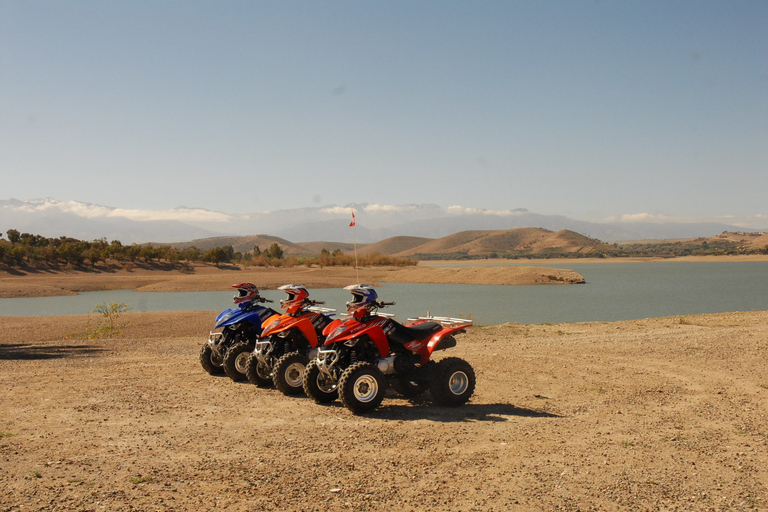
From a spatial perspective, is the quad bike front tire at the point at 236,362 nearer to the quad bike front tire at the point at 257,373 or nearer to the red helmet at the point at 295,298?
the quad bike front tire at the point at 257,373

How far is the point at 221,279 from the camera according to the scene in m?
65.1

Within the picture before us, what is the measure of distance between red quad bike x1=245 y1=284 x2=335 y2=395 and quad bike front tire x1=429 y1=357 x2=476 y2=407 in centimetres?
240

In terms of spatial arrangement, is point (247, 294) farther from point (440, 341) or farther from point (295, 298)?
point (440, 341)

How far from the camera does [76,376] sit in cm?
1134

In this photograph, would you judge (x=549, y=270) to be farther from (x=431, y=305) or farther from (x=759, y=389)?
(x=759, y=389)

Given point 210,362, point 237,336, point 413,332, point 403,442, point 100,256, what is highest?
point 100,256

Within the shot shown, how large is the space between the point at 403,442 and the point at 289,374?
330 cm

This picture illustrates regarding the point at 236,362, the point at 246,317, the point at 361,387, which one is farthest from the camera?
the point at 246,317

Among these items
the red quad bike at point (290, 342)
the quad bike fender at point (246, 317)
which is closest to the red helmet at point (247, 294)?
the quad bike fender at point (246, 317)

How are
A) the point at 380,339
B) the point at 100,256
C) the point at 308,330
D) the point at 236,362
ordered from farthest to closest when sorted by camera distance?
1. the point at 100,256
2. the point at 236,362
3. the point at 308,330
4. the point at 380,339

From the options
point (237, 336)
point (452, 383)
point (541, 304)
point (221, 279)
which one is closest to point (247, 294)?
point (237, 336)

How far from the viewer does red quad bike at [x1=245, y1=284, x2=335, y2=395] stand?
972 cm

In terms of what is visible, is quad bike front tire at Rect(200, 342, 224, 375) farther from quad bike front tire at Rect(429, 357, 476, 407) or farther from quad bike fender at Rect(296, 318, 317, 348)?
quad bike front tire at Rect(429, 357, 476, 407)

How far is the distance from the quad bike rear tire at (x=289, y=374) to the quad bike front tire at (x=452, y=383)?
2320 millimetres
